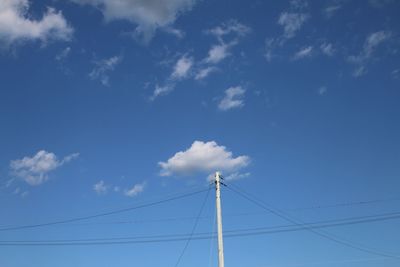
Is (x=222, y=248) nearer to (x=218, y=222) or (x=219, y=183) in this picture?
(x=218, y=222)

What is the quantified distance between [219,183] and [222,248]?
610 centimetres

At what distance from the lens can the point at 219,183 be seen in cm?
4744

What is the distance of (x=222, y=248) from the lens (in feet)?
143

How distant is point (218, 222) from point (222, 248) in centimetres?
212

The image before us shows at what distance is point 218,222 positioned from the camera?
4453 centimetres

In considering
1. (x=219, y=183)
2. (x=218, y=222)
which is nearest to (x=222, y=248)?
(x=218, y=222)

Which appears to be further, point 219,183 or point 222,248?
point 219,183

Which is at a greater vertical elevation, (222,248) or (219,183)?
(219,183)

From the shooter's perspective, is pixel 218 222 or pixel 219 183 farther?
pixel 219 183

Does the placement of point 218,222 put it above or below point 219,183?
below
